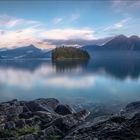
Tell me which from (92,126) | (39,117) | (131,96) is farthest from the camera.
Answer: (131,96)

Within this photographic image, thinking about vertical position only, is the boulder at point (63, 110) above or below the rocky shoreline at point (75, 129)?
below

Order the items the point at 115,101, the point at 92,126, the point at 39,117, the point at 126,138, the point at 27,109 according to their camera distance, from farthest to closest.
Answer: the point at 115,101, the point at 27,109, the point at 39,117, the point at 92,126, the point at 126,138

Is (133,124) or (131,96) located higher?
(133,124)

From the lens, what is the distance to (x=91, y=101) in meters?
48.5

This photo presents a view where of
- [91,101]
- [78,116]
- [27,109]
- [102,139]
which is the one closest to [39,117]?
[78,116]

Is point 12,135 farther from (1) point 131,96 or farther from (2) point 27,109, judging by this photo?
(1) point 131,96

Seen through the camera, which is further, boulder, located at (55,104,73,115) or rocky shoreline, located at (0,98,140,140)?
boulder, located at (55,104,73,115)

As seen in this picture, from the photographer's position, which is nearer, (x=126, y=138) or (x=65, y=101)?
(x=126, y=138)

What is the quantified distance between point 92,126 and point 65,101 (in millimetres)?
29089

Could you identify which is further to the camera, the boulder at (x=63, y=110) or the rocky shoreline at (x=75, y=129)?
the boulder at (x=63, y=110)

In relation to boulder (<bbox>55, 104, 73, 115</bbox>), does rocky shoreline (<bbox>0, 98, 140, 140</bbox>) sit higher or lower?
higher

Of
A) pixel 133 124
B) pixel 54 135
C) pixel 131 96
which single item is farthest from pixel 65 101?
pixel 133 124

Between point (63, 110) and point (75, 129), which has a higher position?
point (75, 129)

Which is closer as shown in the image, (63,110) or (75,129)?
(75,129)
